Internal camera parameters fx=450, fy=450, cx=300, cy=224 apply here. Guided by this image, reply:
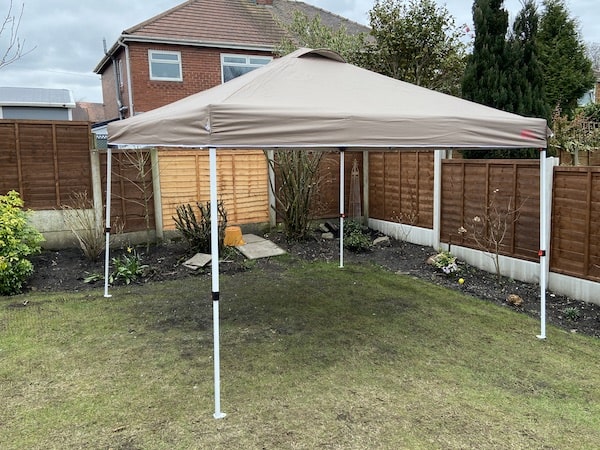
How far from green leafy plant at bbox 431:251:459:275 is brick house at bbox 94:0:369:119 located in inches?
381

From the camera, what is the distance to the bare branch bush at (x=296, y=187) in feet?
25.6

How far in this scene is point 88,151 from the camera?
22.9ft

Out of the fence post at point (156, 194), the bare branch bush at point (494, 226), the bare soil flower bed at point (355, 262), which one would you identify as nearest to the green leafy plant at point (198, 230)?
the bare soil flower bed at point (355, 262)

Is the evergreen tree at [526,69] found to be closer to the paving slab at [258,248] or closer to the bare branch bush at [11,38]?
the paving slab at [258,248]

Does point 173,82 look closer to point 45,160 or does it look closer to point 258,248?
point 45,160

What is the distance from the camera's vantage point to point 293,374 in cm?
329

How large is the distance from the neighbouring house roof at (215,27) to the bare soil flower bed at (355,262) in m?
8.87

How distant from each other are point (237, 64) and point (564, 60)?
10.2 meters

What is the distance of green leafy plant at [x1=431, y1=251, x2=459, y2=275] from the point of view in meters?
6.00

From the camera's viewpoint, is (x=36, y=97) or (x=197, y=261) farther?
(x=36, y=97)

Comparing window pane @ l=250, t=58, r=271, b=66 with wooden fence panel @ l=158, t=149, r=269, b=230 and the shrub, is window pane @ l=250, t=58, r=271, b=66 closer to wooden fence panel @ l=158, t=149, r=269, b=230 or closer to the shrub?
wooden fence panel @ l=158, t=149, r=269, b=230

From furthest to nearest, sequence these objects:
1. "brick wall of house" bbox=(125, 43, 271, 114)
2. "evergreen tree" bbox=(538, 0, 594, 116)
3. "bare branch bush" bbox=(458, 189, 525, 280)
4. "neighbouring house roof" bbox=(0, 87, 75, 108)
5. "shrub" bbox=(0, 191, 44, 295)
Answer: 1. "neighbouring house roof" bbox=(0, 87, 75, 108)
2. "brick wall of house" bbox=(125, 43, 271, 114)
3. "evergreen tree" bbox=(538, 0, 594, 116)
4. "bare branch bush" bbox=(458, 189, 525, 280)
5. "shrub" bbox=(0, 191, 44, 295)

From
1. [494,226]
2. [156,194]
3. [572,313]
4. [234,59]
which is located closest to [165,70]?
[234,59]

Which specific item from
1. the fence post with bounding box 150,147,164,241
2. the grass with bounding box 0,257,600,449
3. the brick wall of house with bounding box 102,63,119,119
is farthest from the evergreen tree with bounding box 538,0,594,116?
the brick wall of house with bounding box 102,63,119,119
